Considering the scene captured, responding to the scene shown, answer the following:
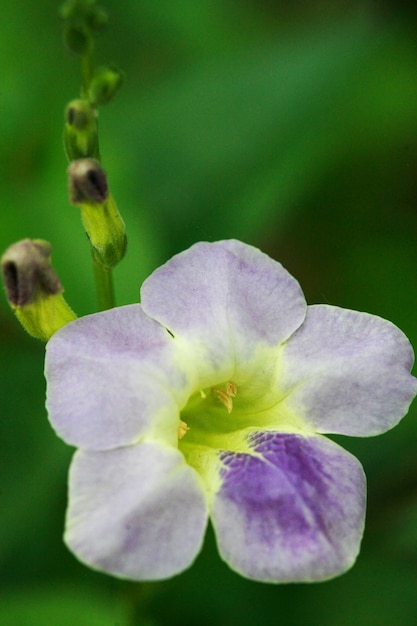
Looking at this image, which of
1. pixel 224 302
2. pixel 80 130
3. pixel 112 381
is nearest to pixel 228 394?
pixel 224 302

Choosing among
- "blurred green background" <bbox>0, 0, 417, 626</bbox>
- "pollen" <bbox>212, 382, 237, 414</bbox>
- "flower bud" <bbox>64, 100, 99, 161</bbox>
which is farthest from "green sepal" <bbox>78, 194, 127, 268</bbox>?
"blurred green background" <bbox>0, 0, 417, 626</bbox>

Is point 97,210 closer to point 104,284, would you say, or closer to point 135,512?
point 104,284

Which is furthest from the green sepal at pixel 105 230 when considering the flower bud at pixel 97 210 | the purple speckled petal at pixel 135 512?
the purple speckled petal at pixel 135 512

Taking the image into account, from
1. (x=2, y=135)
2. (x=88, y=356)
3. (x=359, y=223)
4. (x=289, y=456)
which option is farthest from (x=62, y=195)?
(x=289, y=456)

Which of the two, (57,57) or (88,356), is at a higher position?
(57,57)

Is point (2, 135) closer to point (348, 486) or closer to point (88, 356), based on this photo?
point (88, 356)

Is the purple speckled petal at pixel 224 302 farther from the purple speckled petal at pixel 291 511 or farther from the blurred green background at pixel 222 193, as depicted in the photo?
the blurred green background at pixel 222 193
